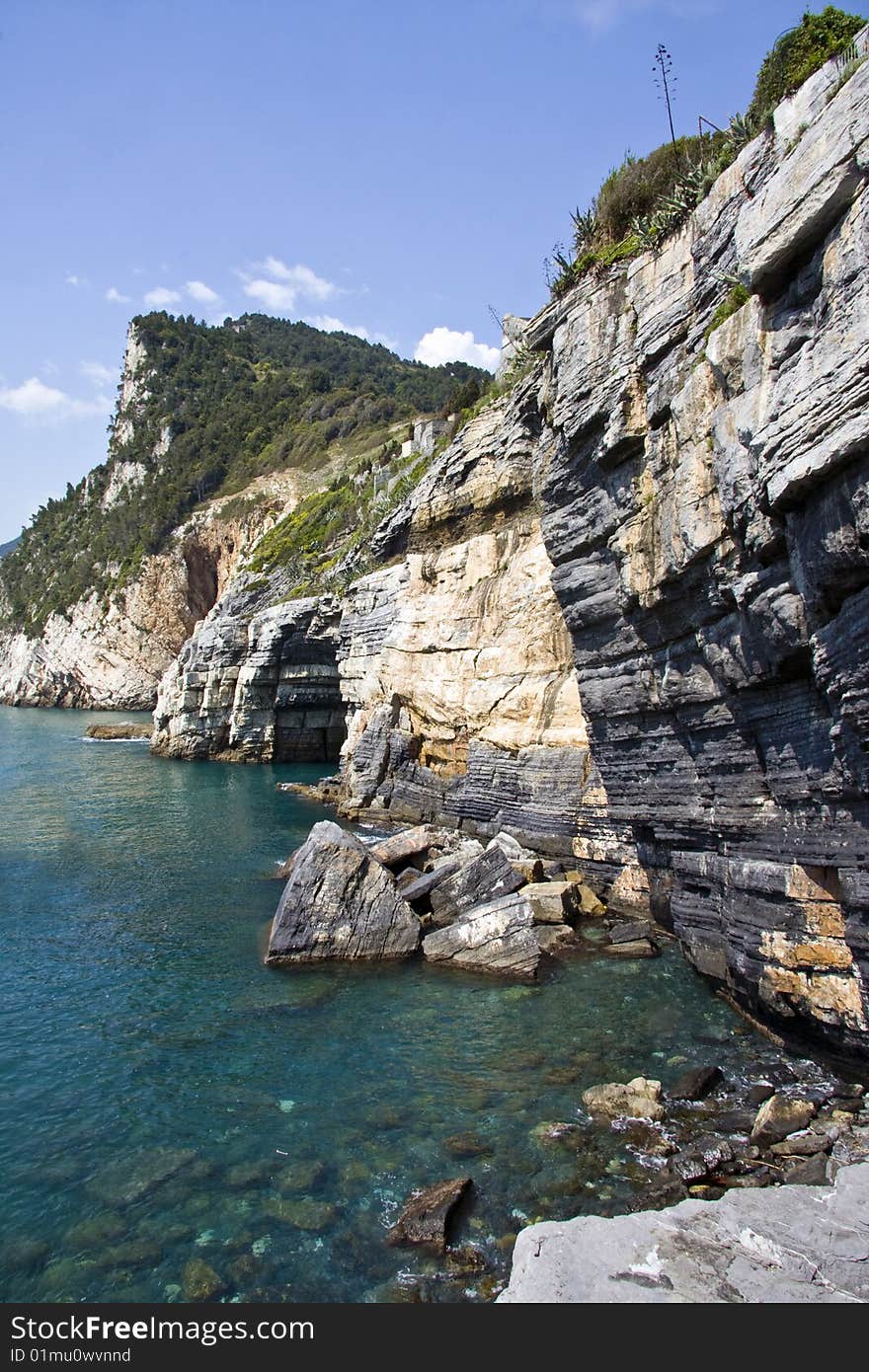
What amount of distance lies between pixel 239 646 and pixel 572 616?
1631 inches

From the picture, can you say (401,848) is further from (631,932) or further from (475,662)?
(475,662)

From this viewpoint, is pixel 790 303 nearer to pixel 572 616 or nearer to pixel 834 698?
pixel 834 698

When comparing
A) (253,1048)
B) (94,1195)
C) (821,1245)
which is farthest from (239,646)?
(821,1245)

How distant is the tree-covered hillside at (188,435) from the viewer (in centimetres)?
10531

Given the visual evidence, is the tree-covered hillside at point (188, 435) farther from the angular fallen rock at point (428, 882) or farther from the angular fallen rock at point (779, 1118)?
the angular fallen rock at point (779, 1118)

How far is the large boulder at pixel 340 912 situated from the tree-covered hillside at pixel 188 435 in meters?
80.7

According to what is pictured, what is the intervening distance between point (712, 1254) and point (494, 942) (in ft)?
37.0

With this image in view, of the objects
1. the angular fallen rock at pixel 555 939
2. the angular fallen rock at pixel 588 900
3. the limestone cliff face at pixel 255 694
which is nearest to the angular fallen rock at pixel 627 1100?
the angular fallen rock at pixel 555 939

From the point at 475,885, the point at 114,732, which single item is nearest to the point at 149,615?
the point at 114,732

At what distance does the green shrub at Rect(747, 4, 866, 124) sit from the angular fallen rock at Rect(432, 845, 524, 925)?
1933 centimetres

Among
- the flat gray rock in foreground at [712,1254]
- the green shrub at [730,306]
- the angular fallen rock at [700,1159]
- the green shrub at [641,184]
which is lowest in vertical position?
the angular fallen rock at [700,1159]

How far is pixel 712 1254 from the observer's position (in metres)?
8.40

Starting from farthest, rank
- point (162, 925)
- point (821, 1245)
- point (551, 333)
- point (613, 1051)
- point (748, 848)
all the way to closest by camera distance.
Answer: point (551, 333), point (162, 925), point (748, 848), point (613, 1051), point (821, 1245)

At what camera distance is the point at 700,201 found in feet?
57.1
